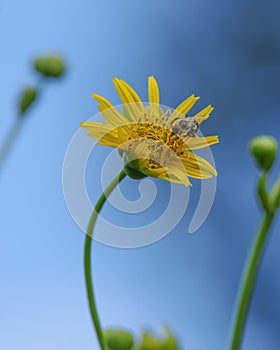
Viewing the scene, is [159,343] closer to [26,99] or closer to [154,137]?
[154,137]

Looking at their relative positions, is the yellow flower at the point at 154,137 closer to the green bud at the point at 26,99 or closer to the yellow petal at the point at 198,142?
the yellow petal at the point at 198,142

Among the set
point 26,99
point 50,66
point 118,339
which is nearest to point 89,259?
Result: point 118,339

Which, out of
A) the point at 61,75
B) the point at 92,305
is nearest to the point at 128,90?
the point at 92,305

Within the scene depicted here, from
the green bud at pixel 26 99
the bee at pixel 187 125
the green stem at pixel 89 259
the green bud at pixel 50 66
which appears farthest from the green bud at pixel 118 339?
the green bud at pixel 50 66

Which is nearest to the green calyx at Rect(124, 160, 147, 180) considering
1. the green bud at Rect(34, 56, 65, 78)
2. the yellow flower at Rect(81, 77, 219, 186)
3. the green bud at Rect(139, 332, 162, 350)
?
the yellow flower at Rect(81, 77, 219, 186)

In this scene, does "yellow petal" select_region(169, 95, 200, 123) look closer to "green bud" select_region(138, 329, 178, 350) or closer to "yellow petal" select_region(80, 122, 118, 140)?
"yellow petal" select_region(80, 122, 118, 140)

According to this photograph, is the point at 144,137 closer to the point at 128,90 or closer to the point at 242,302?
the point at 128,90
